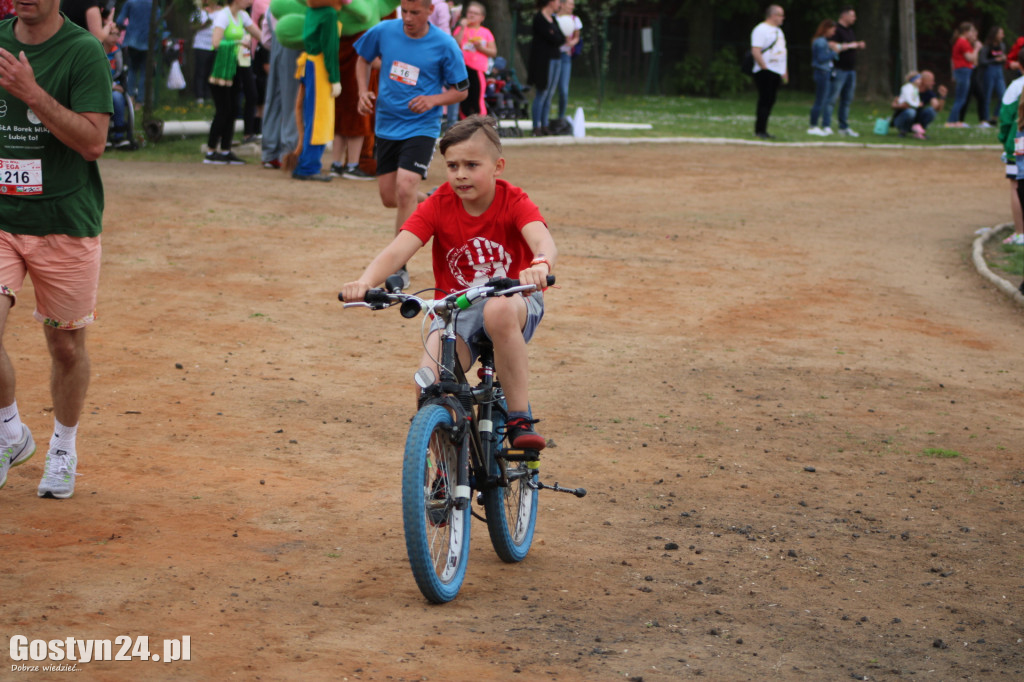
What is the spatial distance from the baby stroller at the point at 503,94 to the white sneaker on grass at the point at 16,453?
53.5ft

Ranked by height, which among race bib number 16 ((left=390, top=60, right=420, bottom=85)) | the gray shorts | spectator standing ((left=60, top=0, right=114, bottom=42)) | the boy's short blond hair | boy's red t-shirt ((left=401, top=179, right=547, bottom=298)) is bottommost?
the gray shorts

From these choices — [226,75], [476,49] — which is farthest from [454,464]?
[476,49]

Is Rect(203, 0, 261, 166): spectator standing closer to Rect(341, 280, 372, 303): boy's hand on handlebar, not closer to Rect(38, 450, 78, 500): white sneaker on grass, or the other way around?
Rect(38, 450, 78, 500): white sneaker on grass

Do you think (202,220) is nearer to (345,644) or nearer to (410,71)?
(410,71)

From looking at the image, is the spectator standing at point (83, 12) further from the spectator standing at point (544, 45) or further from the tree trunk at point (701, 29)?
the tree trunk at point (701, 29)

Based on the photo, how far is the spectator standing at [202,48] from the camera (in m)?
20.9

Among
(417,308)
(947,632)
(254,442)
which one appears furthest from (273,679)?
(254,442)

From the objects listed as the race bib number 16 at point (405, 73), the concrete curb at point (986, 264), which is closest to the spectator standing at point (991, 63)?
the concrete curb at point (986, 264)

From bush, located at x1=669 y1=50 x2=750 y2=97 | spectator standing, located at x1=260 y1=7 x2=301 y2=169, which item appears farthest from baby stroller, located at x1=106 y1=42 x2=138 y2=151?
bush, located at x1=669 y1=50 x2=750 y2=97

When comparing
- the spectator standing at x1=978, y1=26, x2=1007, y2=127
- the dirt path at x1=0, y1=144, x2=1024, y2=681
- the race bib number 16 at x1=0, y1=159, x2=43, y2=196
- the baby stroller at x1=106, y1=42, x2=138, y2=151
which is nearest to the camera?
the dirt path at x1=0, y1=144, x2=1024, y2=681

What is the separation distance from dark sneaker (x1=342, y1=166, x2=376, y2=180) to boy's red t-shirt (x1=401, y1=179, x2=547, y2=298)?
37.7 feet

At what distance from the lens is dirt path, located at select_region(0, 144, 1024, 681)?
443 centimetres

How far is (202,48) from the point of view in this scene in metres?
21.0

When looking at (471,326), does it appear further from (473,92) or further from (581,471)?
(473,92)
